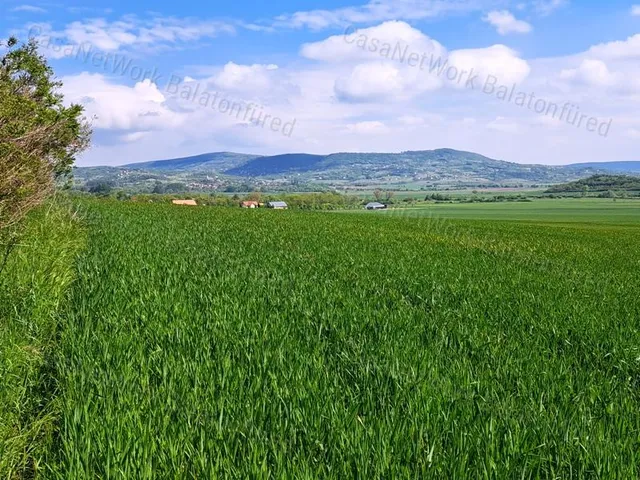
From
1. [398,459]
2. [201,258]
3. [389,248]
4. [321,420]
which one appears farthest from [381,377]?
[389,248]

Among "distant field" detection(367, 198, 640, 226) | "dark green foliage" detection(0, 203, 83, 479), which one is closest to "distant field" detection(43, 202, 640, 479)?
"dark green foliage" detection(0, 203, 83, 479)

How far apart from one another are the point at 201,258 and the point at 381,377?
872cm

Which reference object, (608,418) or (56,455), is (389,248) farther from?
(56,455)

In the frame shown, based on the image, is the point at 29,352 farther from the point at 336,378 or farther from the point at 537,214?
the point at 537,214

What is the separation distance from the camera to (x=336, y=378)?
4.97m

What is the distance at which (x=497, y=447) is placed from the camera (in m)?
3.74

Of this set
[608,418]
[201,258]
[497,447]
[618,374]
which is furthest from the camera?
[201,258]

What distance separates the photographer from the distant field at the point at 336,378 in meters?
3.55

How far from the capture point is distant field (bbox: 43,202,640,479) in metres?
3.55

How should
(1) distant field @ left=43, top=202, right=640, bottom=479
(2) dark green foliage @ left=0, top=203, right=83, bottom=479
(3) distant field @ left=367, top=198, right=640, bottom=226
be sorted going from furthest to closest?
(3) distant field @ left=367, top=198, right=640, bottom=226
(2) dark green foliage @ left=0, top=203, right=83, bottom=479
(1) distant field @ left=43, top=202, right=640, bottom=479

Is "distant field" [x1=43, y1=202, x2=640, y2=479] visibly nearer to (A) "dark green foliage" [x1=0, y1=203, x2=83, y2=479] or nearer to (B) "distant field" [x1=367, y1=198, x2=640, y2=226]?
(A) "dark green foliage" [x1=0, y1=203, x2=83, y2=479]

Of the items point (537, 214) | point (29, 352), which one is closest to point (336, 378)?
point (29, 352)

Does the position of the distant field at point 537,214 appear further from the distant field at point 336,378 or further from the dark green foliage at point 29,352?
the dark green foliage at point 29,352

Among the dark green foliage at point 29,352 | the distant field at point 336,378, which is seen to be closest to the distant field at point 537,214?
the distant field at point 336,378
